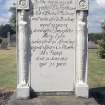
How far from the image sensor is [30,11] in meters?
8.48

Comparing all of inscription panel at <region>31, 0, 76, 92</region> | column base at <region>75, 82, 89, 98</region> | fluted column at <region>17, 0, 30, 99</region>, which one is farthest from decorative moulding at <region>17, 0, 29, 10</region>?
column base at <region>75, 82, 89, 98</region>

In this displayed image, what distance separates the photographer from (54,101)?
8195mm

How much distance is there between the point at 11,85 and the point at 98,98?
3.77 m

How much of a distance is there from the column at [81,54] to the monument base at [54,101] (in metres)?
0.29

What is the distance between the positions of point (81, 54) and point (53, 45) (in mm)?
798

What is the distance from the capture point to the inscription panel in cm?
856

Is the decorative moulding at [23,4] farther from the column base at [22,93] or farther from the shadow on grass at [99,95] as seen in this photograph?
the shadow on grass at [99,95]

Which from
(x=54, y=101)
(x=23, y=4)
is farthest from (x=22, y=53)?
(x=54, y=101)

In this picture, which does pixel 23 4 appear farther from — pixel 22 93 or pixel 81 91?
pixel 81 91

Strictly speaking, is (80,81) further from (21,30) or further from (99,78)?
(99,78)

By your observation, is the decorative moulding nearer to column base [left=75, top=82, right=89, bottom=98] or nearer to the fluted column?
the fluted column

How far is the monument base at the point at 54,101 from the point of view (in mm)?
8039

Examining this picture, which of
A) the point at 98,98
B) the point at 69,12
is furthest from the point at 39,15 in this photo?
the point at 98,98

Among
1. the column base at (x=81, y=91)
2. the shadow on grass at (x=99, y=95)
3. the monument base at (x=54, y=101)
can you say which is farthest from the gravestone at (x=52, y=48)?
Result: the shadow on grass at (x=99, y=95)
